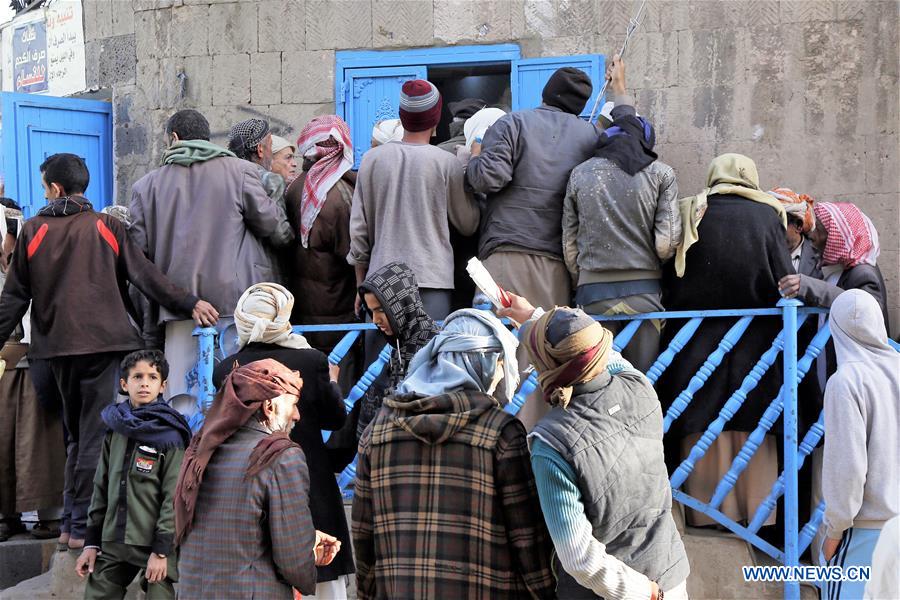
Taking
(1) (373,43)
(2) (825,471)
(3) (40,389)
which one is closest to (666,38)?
(1) (373,43)

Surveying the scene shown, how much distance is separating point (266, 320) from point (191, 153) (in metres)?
1.44

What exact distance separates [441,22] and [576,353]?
15.3ft

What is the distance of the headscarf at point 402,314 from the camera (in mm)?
3915

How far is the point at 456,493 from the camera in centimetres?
293

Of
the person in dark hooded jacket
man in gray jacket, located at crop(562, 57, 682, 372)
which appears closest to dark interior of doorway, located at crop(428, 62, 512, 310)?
man in gray jacket, located at crop(562, 57, 682, 372)

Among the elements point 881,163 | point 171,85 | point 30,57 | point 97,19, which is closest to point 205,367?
point 171,85

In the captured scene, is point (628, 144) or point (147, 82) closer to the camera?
point (628, 144)

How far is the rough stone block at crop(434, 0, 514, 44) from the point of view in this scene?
7.02 metres

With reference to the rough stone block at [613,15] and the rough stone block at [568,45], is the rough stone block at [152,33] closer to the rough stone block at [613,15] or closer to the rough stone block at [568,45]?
the rough stone block at [568,45]

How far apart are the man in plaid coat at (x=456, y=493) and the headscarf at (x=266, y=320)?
1.17m

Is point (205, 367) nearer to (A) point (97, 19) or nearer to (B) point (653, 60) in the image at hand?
(B) point (653, 60)

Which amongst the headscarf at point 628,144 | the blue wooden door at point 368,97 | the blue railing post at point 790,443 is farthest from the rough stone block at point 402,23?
the blue railing post at point 790,443

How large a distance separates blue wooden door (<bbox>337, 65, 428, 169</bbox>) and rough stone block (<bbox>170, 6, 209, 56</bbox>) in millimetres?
1091

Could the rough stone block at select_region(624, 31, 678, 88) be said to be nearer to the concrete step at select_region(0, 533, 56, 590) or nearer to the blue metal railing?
the blue metal railing
